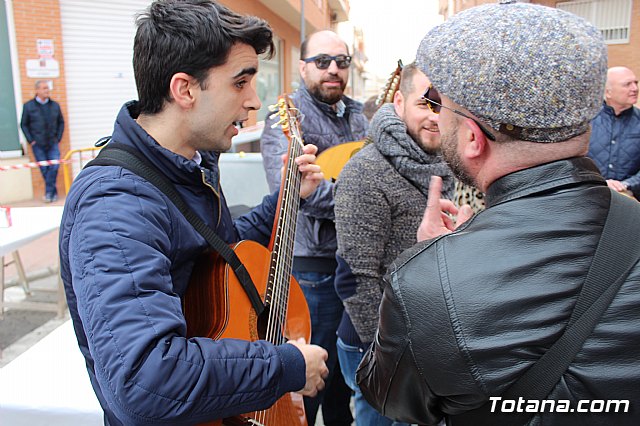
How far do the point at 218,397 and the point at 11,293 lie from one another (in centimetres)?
498

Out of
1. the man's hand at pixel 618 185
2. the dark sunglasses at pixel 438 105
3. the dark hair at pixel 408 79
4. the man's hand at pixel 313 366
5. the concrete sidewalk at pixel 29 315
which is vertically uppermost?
the dark hair at pixel 408 79

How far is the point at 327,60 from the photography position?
10.4 feet

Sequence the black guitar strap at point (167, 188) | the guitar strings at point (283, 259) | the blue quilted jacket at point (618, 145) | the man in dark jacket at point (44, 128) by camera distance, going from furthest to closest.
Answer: the man in dark jacket at point (44, 128), the blue quilted jacket at point (618, 145), the guitar strings at point (283, 259), the black guitar strap at point (167, 188)

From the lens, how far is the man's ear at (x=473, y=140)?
1032 millimetres

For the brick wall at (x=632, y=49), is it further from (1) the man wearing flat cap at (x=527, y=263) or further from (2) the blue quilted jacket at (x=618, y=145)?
(1) the man wearing flat cap at (x=527, y=263)

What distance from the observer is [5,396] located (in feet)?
6.60

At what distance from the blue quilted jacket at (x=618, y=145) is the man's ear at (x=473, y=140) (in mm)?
4430

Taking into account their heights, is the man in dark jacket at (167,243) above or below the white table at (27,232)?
above

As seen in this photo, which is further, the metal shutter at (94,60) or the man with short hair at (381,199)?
the metal shutter at (94,60)

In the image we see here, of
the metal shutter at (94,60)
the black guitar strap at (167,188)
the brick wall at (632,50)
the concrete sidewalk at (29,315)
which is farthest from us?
the brick wall at (632,50)

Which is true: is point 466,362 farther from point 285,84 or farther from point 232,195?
point 285,84

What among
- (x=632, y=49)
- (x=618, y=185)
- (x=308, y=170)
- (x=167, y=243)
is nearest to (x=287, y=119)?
(x=308, y=170)

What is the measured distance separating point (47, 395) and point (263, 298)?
3.58 ft

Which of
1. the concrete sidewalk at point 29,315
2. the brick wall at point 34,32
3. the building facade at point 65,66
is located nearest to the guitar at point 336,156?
the concrete sidewalk at point 29,315
